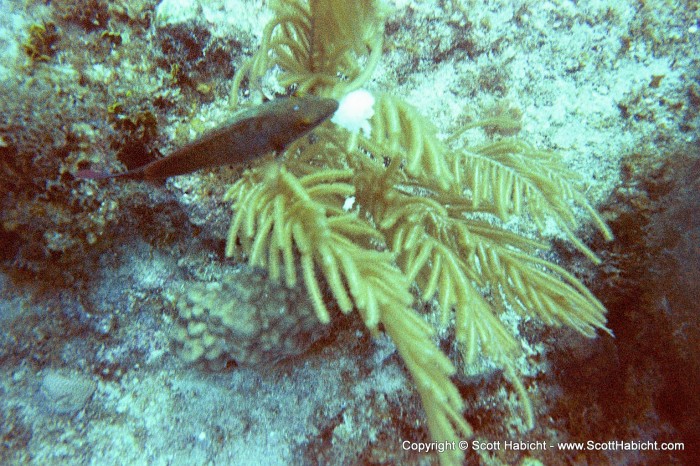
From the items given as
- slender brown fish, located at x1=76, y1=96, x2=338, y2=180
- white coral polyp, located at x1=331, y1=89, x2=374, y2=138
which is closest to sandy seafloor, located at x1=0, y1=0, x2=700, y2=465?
slender brown fish, located at x1=76, y1=96, x2=338, y2=180

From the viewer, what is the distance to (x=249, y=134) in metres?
2.07

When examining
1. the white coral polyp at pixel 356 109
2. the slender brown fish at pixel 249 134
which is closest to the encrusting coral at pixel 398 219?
the white coral polyp at pixel 356 109

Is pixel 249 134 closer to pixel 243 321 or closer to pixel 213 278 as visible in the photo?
pixel 243 321

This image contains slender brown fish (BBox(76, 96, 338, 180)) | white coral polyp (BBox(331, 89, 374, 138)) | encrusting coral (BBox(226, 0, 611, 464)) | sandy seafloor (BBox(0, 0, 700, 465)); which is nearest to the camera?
encrusting coral (BBox(226, 0, 611, 464))

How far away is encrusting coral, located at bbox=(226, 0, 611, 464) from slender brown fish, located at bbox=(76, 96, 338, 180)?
0.66 ft

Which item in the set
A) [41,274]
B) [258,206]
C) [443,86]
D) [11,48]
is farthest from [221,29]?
[41,274]

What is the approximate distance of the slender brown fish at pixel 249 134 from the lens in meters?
2.04

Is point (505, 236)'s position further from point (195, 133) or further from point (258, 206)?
point (195, 133)

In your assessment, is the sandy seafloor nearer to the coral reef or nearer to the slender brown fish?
the coral reef

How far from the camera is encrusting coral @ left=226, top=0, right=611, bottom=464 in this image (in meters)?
1.86

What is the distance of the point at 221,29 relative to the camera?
2.89 metres

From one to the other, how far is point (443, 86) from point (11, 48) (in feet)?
11.1

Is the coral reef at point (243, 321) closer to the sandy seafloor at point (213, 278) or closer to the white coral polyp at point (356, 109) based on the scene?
the sandy seafloor at point (213, 278)

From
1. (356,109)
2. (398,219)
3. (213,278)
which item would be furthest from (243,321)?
(356,109)
